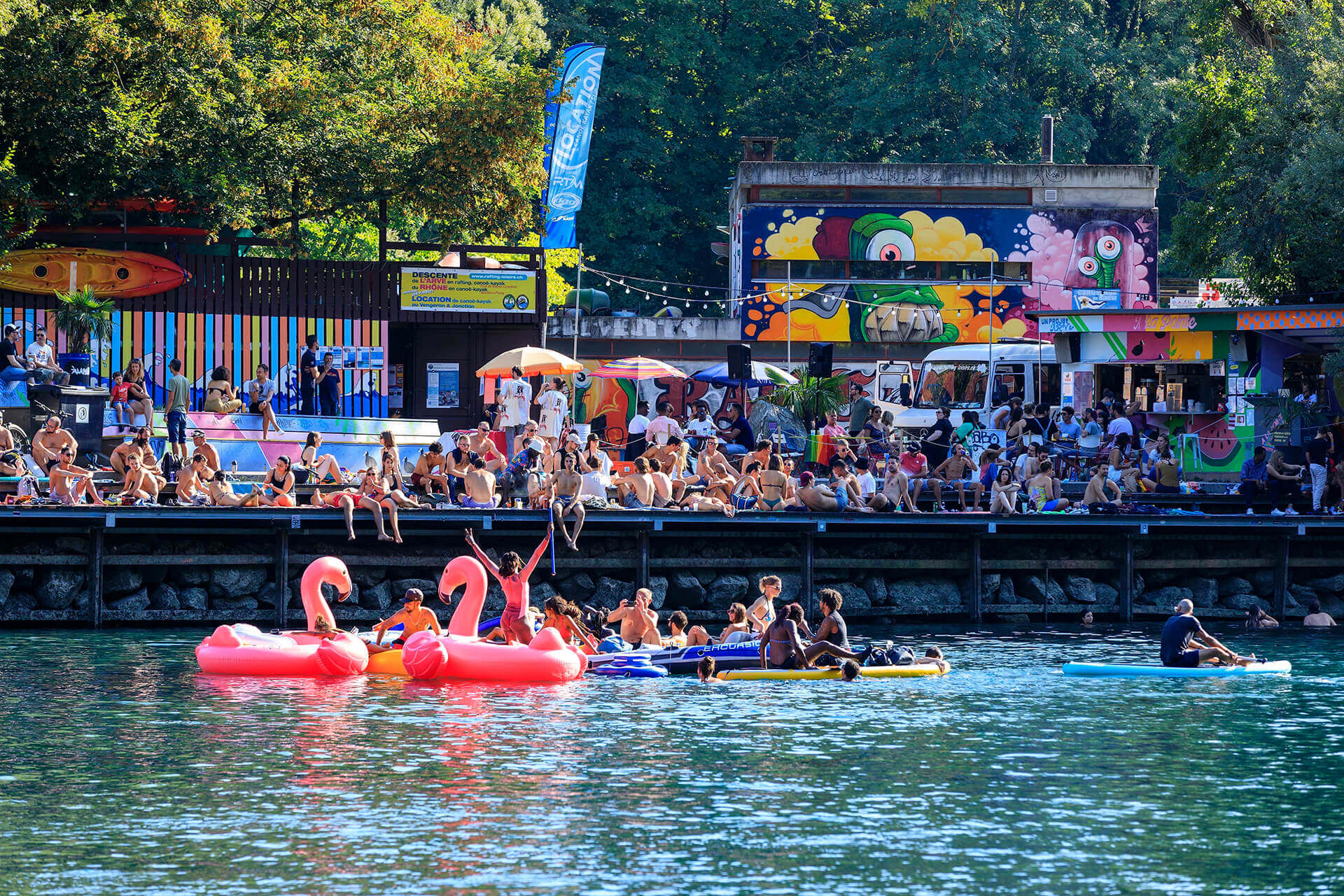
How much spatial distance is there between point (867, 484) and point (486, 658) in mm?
9334

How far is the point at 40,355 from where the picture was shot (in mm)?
30531

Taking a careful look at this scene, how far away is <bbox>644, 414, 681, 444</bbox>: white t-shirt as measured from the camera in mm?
31719

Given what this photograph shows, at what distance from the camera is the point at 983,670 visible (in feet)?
76.5

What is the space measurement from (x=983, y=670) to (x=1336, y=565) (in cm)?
1055

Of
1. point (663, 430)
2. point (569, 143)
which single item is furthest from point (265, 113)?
point (663, 430)

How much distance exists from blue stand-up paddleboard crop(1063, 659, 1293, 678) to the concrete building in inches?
961

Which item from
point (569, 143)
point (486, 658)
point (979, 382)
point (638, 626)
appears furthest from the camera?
point (569, 143)

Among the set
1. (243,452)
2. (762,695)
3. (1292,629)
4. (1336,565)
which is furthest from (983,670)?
(243,452)

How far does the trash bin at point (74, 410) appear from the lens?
29.3 meters

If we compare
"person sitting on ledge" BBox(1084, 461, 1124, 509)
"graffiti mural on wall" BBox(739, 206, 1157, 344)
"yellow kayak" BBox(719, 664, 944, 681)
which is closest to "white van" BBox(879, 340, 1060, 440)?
"person sitting on ledge" BBox(1084, 461, 1124, 509)

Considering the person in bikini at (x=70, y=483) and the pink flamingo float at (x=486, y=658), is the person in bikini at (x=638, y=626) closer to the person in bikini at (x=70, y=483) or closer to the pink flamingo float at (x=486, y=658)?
the pink flamingo float at (x=486, y=658)

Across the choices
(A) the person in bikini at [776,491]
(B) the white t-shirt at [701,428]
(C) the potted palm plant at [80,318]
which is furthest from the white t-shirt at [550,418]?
(C) the potted palm plant at [80,318]

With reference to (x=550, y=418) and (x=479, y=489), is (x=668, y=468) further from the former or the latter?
(x=550, y=418)

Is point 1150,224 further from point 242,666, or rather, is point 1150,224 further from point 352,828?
point 352,828
